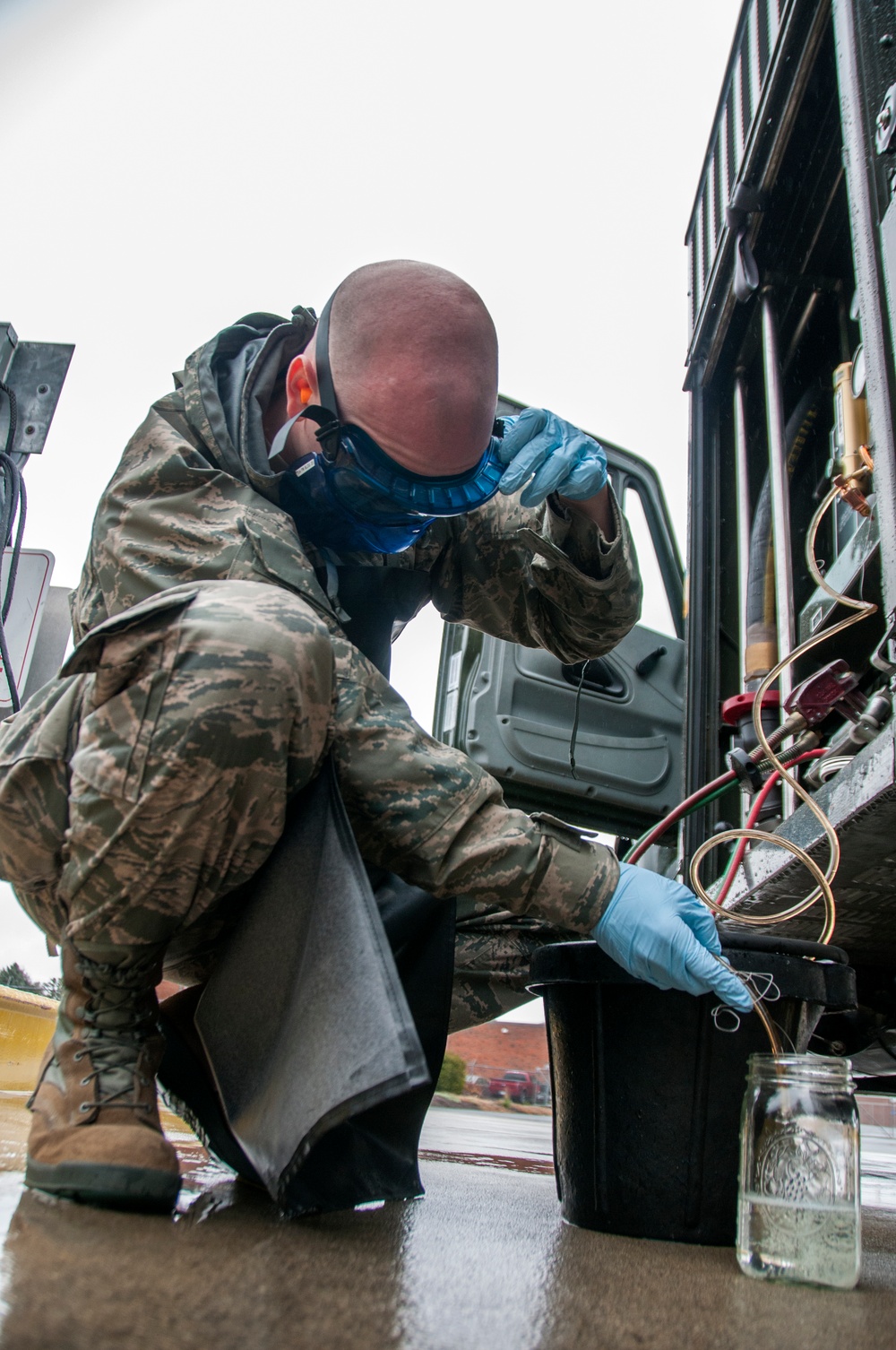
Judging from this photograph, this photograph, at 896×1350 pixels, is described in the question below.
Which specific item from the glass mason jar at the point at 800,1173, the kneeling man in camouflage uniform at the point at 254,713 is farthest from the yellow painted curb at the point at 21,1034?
the glass mason jar at the point at 800,1173

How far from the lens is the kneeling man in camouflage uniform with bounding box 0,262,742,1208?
43.5 inches

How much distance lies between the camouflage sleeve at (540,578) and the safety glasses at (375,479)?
0.26 m

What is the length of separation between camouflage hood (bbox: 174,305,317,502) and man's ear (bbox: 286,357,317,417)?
0.04 meters

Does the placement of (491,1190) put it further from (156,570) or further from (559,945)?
(156,570)

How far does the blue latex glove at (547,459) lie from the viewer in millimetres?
1550

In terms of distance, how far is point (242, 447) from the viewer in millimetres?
1453

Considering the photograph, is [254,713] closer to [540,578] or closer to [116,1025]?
[116,1025]

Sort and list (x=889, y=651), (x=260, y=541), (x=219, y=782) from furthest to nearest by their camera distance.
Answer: (x=889, y=651)
(x=260, y=541)
(x=219, y=782)

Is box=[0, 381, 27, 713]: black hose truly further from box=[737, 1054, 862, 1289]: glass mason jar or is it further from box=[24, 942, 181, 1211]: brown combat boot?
box=[737, 1054, 862, 1289]: glass mason jar

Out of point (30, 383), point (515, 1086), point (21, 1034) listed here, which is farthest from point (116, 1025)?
point (515, 1086)

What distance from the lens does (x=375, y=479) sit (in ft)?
4.69

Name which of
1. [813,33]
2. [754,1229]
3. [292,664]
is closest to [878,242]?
[813,33]

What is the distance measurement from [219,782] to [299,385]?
0.73 m

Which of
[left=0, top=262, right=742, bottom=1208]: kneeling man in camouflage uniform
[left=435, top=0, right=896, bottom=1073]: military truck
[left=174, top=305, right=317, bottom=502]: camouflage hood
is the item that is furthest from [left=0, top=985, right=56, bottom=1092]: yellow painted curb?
[left=174, top=305, right=317, bottom=502]: camouflage hood
